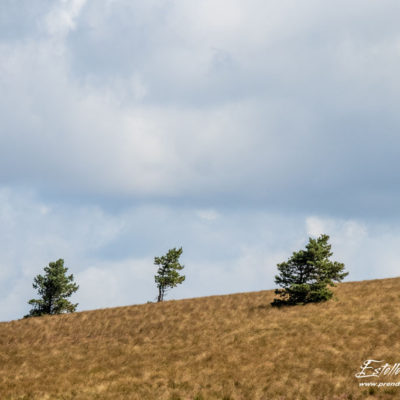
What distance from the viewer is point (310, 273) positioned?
115ft

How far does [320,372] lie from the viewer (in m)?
18.8

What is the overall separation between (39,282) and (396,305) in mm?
39902

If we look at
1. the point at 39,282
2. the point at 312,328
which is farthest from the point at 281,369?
the point at 39,282

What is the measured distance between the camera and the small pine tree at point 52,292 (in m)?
47.6

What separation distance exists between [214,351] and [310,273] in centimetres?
1406

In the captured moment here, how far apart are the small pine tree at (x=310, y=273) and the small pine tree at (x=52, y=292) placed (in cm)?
2755

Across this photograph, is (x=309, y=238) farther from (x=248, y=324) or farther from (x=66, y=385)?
(x=66, y=385)
